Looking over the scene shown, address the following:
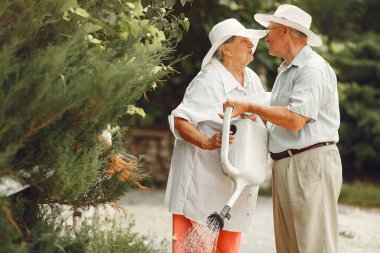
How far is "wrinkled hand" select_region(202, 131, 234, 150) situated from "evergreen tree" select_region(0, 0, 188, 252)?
0.52 meters

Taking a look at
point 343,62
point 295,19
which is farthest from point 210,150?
point 343,62

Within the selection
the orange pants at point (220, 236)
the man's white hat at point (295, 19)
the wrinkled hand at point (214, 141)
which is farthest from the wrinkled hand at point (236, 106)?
the orange pants at point (220, 236)

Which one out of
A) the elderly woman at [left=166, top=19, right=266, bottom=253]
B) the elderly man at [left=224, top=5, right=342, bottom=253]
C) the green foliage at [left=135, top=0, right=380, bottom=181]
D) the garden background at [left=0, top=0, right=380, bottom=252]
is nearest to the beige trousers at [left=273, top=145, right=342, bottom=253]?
the elderly man at [left=224, top=5, right=342, bottom=253]

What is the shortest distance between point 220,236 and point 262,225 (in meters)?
3.55

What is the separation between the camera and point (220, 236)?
4070 millimetres

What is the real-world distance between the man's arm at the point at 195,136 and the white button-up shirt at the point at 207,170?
0.18ft

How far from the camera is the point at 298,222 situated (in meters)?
3.82

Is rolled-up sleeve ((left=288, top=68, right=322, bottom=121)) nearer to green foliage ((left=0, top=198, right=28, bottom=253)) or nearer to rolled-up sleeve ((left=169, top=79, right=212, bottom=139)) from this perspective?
rolled-up sleeve ((left=169, top=79, right=212, bottom=139))

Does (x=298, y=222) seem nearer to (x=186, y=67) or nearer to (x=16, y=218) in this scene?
(x=16, y=218)

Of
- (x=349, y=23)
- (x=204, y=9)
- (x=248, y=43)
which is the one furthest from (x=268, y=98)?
(x=349, y=23)

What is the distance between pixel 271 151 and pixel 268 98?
356 millimetres

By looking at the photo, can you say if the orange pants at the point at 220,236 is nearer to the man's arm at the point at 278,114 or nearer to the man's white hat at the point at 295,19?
the man's arm at the point at 278,114

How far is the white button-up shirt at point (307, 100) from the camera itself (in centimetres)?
365

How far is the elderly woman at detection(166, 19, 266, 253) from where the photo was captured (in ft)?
12.8
